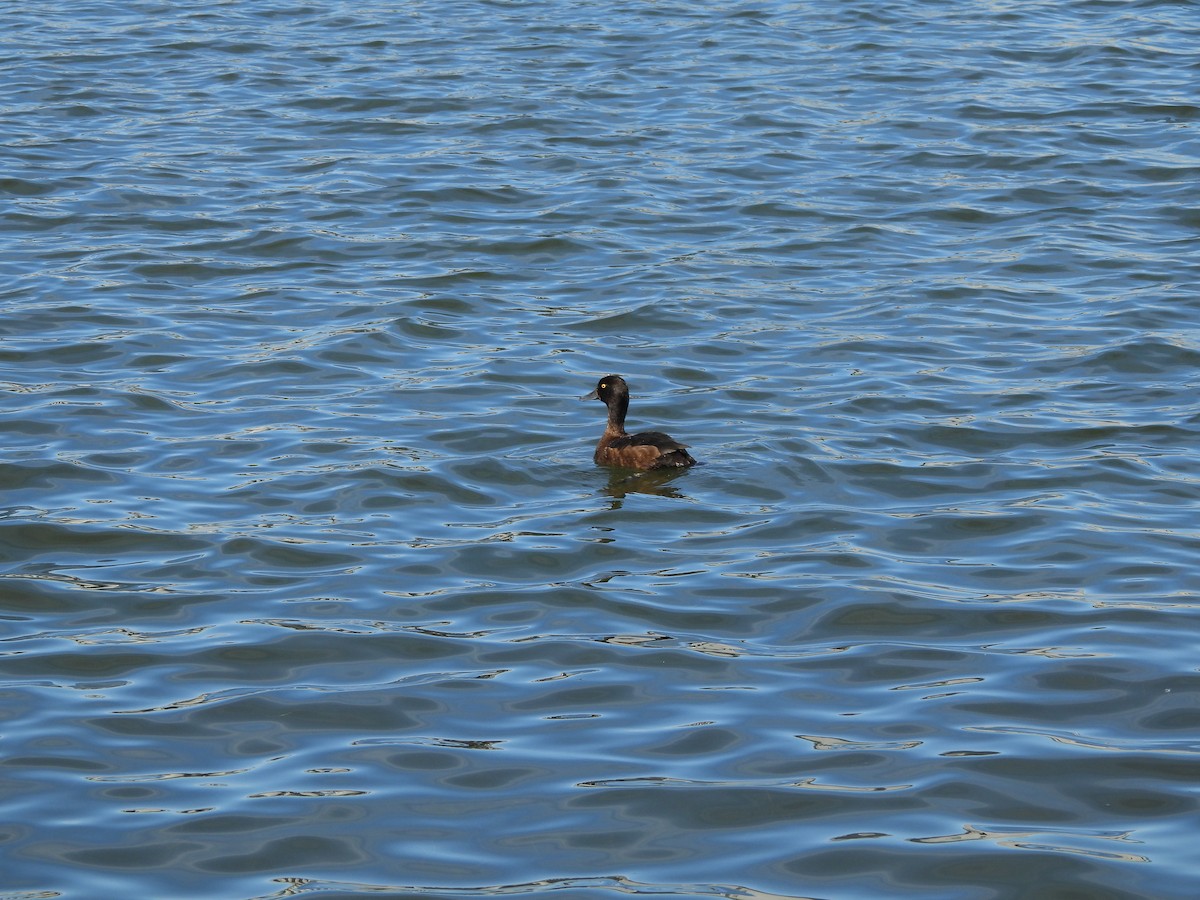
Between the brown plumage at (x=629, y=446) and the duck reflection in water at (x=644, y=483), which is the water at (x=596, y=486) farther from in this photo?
the brown plumage at (x=629, y=446)

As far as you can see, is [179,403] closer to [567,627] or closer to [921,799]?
[567,627]

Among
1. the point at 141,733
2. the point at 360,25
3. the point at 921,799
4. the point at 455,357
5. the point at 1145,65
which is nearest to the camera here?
the point at 921,799

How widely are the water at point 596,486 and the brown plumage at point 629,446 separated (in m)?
0.17

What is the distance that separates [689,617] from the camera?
28.7ft

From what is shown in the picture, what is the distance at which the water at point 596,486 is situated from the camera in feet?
22.1

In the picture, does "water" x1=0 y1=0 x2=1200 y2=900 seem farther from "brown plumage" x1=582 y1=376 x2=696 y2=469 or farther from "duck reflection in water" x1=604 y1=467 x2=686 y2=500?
"brown plumage" x1=582 y1=376 x2=696 y2=469

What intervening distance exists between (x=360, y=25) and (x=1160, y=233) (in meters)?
13.2

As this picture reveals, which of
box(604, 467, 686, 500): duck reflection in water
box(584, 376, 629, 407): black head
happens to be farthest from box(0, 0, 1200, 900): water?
box(584, 376, 629, 407): black head

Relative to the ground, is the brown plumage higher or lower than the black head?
lower

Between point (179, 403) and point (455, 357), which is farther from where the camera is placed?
point (455, 357)

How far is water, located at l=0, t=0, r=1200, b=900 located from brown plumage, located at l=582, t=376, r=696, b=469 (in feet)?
0.57

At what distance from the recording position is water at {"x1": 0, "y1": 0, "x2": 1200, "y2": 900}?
6.74 metres

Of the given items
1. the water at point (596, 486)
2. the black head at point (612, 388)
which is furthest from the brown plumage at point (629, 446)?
the water at point (596, 486)

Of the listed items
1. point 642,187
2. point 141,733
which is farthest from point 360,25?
point 141,733
